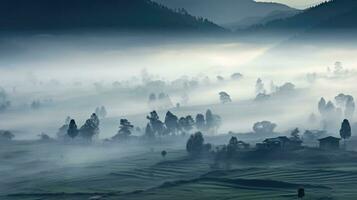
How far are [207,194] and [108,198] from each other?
25163 mm

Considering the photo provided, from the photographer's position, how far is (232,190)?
19375 centimetres

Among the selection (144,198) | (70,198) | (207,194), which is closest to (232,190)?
(207,194)

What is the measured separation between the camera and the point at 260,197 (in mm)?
177375

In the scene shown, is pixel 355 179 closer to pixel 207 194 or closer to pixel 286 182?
pixel 286 182

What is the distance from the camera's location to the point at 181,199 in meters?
182

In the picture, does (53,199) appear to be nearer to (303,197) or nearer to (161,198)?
(161,198)

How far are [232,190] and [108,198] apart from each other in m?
31.4

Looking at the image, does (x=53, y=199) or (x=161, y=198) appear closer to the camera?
(x=161, y=198)

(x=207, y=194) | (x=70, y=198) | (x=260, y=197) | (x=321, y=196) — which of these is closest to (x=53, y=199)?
(x=70, y=198)

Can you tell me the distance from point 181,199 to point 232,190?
17851mm

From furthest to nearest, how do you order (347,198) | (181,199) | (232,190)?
(232,190), (181,199), (347,198)

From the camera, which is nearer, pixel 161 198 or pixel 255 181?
pixel 161 198

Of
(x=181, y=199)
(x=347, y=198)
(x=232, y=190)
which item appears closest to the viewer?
(x=347, y=198)

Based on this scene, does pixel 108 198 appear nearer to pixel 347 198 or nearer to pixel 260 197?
pixel 260 197
